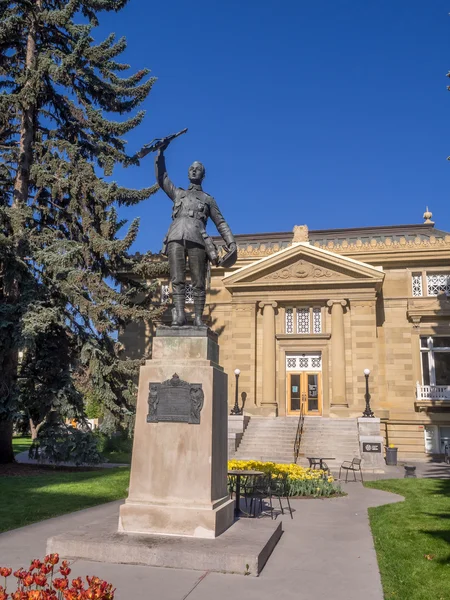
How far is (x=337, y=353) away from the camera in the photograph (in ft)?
99.1

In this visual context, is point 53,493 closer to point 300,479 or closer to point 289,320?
point 300,479

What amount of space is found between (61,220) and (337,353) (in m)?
16.6

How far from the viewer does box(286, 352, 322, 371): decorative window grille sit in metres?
31.6

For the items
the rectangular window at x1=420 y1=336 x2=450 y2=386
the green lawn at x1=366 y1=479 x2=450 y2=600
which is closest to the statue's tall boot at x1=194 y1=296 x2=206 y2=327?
the green lawn at x1=366 y1=479 x2=450 y2=600

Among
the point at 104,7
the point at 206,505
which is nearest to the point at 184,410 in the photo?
the point at 206,505

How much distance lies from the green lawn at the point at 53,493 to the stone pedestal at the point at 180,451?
3.41 metres

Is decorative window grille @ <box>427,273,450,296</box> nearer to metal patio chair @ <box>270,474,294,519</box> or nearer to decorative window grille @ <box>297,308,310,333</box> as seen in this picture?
decorative window grille @ <box>297,308,310,333</box>

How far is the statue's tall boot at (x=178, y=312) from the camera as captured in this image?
9008 millimetres

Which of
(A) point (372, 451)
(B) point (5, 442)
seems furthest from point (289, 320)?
(B) point (5, 442)

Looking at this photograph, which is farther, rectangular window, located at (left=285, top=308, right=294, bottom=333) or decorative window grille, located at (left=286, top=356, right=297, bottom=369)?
rectangular window, located at (left=285, top=308, right=294, bottom=333)

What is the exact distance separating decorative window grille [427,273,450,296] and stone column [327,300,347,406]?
5.85 m

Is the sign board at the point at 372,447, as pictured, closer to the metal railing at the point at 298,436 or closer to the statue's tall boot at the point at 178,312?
the metal railing at the point at 298,436

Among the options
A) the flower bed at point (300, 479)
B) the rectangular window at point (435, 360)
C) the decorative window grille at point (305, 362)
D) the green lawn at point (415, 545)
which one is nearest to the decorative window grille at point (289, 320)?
the decorative window grille at point (305, 362)

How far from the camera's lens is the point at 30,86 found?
2188 cm
